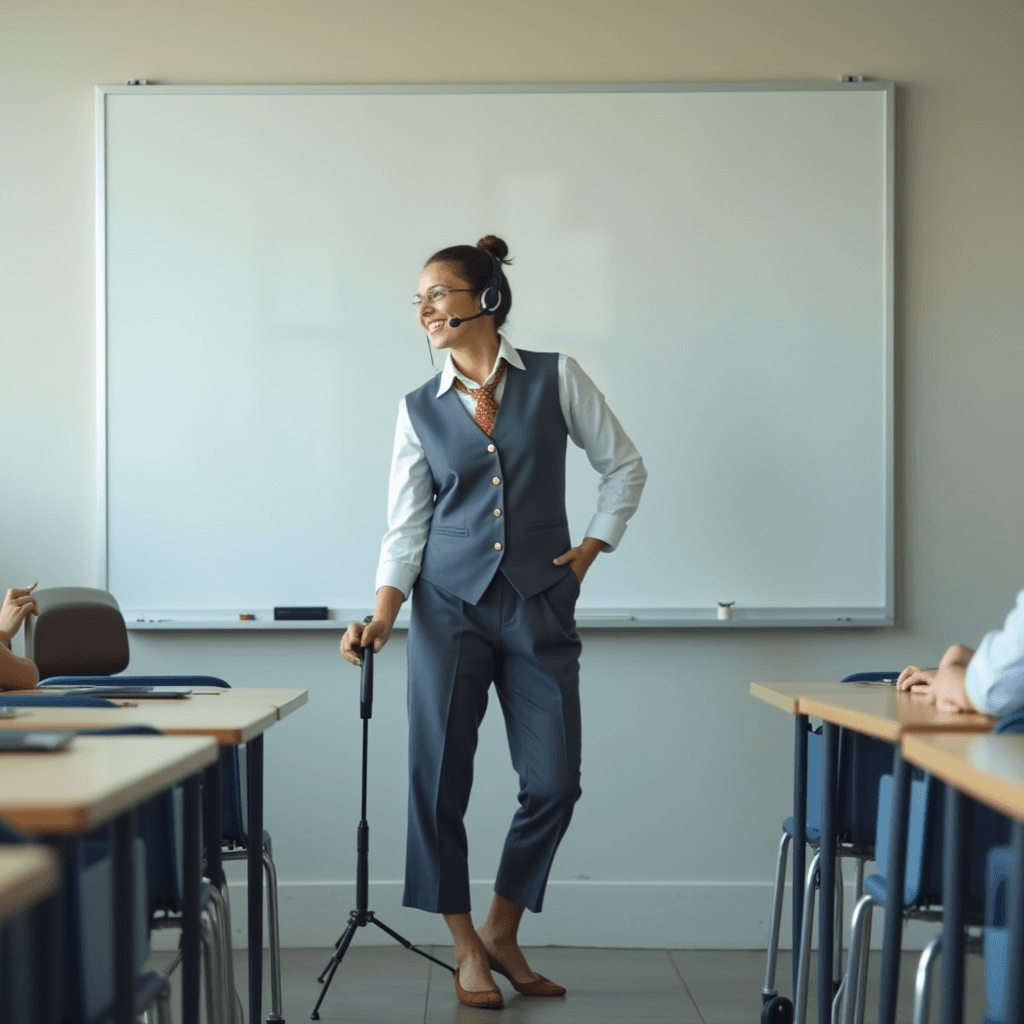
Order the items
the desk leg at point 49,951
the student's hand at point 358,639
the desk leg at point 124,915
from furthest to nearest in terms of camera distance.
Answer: the student's hand at point 358,639
the desk leg at point 124,915
the desk leg at point 49,951

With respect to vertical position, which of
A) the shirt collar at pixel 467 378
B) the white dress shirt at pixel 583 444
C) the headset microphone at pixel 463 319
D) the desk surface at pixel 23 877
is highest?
the headset microphone at pixel 463 319

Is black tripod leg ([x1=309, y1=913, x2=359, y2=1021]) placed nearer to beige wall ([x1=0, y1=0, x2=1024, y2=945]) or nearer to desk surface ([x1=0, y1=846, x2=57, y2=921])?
beige wall ([x1=0, y1=0, x2=1024, y2=945])

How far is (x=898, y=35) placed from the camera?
3.57 metres

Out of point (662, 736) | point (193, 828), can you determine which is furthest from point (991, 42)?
point (193, 828)

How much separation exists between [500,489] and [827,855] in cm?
108

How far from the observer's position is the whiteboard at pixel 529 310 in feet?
11.5

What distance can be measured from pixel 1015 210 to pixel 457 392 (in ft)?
5.83

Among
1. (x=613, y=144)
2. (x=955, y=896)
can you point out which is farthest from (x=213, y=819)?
(x=613, y=144)

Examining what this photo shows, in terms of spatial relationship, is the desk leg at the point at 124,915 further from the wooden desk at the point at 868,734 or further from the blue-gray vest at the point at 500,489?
the blue-gray vest at the point at 500,489

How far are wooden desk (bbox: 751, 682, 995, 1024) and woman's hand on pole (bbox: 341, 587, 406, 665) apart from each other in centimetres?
83

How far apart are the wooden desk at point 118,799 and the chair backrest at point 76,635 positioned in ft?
4.03

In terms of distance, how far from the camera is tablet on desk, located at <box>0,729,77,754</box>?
4.60ft

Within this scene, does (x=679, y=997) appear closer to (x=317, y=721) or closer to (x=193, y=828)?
(x=317, y=721)

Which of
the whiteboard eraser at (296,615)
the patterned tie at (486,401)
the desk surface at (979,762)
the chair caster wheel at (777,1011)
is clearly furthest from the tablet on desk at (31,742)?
the whiteboard eraser at (296,615)
